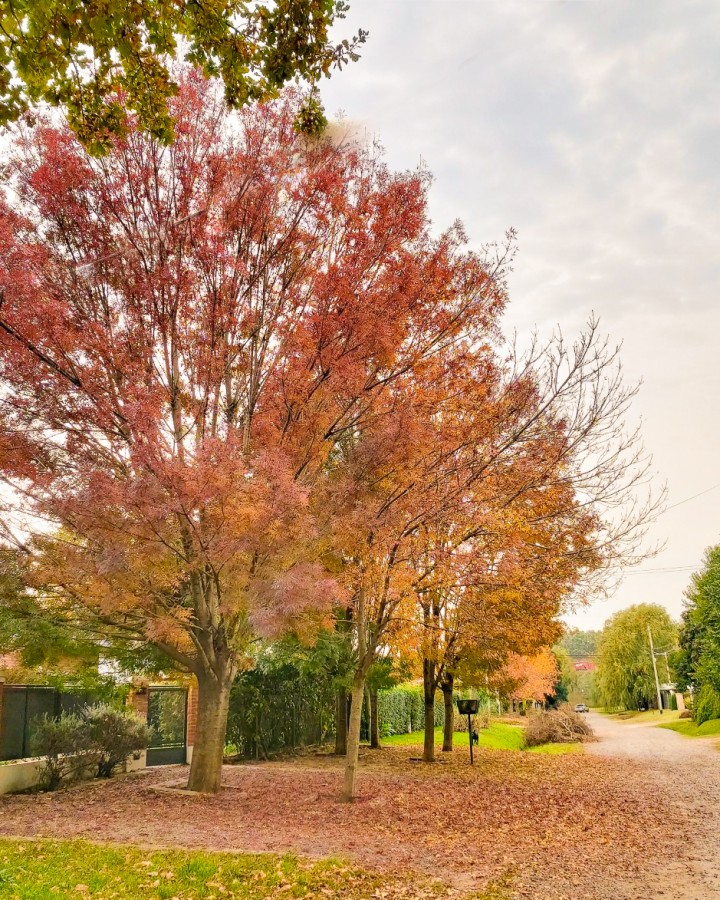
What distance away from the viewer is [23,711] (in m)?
11.7

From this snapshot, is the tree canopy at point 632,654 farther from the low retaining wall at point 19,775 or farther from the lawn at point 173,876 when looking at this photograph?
the lawn at point 173,876

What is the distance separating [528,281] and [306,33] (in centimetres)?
741

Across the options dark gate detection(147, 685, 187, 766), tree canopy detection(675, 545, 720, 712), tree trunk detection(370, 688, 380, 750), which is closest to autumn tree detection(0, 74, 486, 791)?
dark gate detection(147, 685, 187, 766)

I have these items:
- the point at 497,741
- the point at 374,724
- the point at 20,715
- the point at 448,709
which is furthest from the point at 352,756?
the point at 497,741

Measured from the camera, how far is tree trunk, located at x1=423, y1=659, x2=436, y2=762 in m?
17.4

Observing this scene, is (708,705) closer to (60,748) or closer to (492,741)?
(492,741)

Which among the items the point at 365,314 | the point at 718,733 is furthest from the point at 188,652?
the point at 718,733

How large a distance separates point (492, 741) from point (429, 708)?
937cm

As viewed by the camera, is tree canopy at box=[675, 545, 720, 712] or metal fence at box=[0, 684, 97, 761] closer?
metal fence at box=[0, 684, 97, 761]

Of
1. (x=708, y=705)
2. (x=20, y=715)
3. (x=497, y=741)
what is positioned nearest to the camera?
→ (x=20, y=715)

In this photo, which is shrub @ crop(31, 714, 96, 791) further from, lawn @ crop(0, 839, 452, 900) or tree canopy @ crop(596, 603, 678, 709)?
tree canopy @ crop(596, 603, 678, 709)

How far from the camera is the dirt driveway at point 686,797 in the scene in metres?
5.70

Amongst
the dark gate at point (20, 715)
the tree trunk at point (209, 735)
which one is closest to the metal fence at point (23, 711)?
the dark gate at point (20, 715)

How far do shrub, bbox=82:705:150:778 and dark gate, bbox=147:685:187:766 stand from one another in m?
1.59
